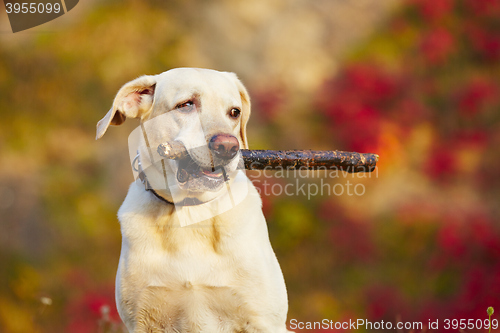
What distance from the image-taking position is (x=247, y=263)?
93.2 inches

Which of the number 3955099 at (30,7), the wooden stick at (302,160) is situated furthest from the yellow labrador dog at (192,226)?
the number 3955099 at (30,7)

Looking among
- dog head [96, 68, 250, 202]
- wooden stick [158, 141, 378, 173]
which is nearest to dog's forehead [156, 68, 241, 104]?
dog head [96, 68, 250, 202]

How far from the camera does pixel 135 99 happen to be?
2.62m

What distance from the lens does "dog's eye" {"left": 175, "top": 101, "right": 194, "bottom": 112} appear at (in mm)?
2463

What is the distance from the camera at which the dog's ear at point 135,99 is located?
2.54m

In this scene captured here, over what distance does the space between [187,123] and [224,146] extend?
306 mm

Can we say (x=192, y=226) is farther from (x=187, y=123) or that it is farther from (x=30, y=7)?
(x=30, y=7)

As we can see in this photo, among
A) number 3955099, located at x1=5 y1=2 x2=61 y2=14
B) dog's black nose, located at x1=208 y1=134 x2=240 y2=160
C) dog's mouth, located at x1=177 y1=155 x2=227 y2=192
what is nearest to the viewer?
dog's black nose, located at x1=208 y1=134 x2=240 y2=160

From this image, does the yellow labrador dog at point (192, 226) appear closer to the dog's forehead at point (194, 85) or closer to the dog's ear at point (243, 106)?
the dog's forehead at point (194, 85)

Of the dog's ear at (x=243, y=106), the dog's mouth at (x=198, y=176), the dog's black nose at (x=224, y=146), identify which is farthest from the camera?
the dog's ear at (x=243, y=106)

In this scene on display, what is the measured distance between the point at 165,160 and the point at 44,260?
5.11 meters

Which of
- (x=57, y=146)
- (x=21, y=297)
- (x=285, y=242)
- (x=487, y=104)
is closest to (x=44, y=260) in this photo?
(x=21, y=297)

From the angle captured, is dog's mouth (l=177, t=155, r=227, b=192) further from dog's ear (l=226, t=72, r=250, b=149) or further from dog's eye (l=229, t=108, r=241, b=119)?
dog's ear (l=226, t=72, r=250, b=149)

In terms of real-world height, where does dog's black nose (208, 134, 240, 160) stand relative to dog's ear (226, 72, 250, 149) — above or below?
below
